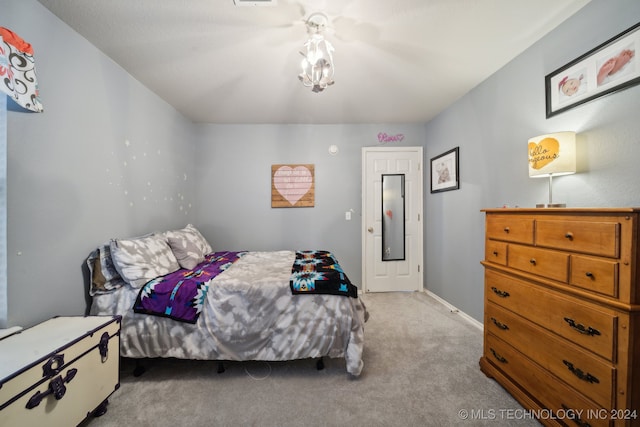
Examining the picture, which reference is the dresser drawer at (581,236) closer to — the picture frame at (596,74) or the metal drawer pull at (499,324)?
the metal drawer pull at (499,324)

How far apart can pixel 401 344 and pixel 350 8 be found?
2.68 metres

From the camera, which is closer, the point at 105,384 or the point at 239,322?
the point at 105,384

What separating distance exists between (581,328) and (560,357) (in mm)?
217

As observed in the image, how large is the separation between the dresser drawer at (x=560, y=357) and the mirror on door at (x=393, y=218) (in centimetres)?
195

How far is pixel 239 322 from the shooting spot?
1.77m

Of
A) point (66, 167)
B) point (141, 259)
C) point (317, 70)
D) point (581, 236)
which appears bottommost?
point (141, 259)

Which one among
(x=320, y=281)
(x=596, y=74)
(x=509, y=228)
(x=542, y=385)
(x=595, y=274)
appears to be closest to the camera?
(x=595, y=274)

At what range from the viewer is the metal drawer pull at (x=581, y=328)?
3.59 ft

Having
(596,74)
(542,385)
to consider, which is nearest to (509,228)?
(542,385)

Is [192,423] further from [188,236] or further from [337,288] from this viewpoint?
[188,236]

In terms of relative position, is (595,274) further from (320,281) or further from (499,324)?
(320,281)

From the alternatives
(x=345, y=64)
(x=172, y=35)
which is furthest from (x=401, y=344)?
(x=172, y=35)

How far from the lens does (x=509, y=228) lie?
5.12 ft

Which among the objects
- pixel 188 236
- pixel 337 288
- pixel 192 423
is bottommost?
pixel 192 423
